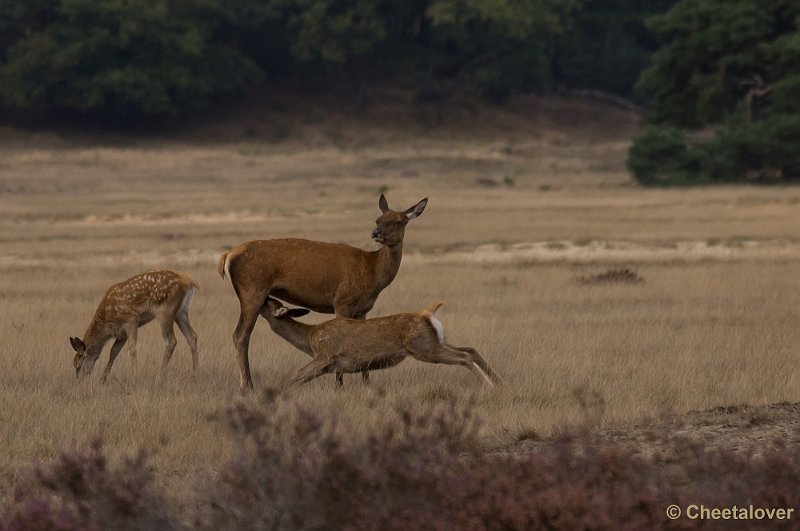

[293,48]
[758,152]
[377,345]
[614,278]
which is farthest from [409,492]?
[293,48]

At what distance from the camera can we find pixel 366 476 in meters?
6.34

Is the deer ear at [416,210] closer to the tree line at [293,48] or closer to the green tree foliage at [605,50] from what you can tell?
the tree line at [293,48]

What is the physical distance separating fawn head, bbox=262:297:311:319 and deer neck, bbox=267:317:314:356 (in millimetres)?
46

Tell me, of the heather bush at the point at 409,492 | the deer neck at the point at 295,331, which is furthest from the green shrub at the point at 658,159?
the heather bush at the point at 409,492

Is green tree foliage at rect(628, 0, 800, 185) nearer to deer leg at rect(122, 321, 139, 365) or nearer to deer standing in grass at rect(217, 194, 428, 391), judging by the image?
deer standing in grass at rect(217, 194, 428, 391)

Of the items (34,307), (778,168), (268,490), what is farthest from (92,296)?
(778,168)

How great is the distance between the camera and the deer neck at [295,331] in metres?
11.0

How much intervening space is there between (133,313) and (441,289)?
21.3 feet

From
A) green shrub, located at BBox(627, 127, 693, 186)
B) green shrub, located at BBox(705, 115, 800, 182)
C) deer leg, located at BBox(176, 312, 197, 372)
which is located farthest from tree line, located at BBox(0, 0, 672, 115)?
deer leg, located at BBox(176, 312, 197, 372)

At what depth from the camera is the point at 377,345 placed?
1057 cm

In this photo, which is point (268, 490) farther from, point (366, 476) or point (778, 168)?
point (778, 168)

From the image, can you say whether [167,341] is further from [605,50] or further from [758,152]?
[605,50]

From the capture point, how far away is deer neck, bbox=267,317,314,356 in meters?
11.0

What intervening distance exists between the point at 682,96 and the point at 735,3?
3063 mm
